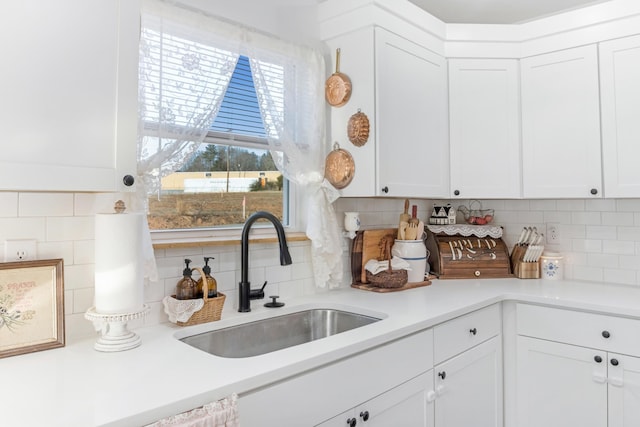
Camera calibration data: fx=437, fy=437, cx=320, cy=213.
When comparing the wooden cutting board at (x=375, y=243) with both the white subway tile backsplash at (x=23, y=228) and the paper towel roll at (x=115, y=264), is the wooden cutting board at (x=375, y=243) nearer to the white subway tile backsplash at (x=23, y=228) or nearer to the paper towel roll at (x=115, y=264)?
the paper towel roll at (x=115, y=264)

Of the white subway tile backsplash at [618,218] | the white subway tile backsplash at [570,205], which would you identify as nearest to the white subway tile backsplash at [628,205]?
the white subway tile backsplash at [618,218]

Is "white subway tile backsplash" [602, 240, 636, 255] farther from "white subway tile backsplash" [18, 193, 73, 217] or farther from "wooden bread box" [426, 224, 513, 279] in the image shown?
"white subway tile backsplash" [18, 193, 73, 217]

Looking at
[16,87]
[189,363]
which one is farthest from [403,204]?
[16,87]

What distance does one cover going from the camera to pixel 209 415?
3.39 feet

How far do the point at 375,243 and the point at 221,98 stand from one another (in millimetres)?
1174

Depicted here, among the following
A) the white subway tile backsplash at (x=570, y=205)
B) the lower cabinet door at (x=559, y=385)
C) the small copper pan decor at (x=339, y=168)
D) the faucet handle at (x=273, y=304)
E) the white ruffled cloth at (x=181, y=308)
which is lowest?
the lower cabinet door at (x=559, y=385)

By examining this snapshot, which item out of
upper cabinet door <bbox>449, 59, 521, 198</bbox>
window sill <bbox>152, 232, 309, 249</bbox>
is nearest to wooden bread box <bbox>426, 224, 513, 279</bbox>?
upper cabinet door <bbox>449, 59, 521, 198</bbox>

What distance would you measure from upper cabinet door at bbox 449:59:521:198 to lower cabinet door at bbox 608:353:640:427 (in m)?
1.00

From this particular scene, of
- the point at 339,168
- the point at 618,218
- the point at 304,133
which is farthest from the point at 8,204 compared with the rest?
the point at 618,218

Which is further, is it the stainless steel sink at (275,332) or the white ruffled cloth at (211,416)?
the stainless steel sink at (275,332)

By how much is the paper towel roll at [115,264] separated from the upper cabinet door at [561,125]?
2.15m

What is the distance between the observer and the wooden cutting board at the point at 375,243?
2.40 meters

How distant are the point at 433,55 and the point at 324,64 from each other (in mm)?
677

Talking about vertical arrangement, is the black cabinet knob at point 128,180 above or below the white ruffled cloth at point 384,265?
above
